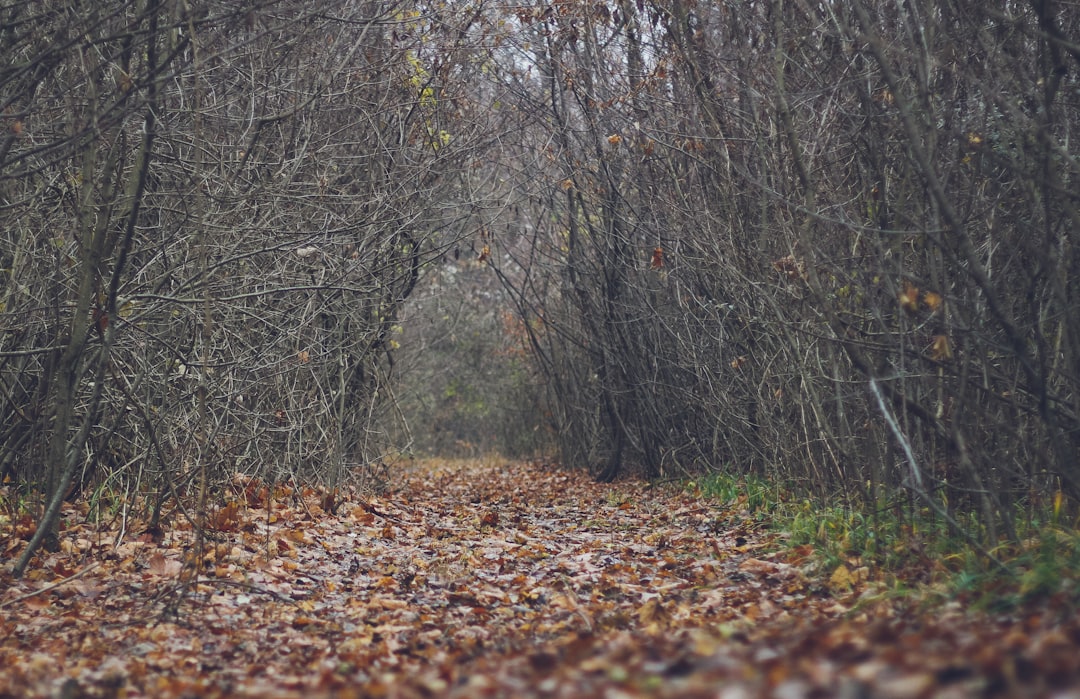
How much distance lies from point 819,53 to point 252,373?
5.46 m

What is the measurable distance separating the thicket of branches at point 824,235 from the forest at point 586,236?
1.9 inches

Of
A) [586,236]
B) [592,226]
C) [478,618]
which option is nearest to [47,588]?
[478,618]

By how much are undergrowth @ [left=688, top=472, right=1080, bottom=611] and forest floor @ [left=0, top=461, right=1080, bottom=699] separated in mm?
130

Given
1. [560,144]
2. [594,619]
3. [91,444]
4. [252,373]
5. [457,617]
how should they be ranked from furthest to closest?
[560,144]
[252,373]
[91,444]
[457,617]
[594,619]

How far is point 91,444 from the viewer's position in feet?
25.7

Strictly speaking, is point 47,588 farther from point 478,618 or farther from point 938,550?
point 938,550

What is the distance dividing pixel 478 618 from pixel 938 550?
2545 millimetres

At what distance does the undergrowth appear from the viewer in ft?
13.9

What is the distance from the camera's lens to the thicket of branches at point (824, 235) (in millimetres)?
5516

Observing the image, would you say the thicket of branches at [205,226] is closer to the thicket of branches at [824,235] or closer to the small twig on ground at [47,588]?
the small twig on ground at [47,588]

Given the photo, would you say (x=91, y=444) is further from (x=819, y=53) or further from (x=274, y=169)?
(x=819, y=53)

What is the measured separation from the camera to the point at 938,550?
5.41 meters

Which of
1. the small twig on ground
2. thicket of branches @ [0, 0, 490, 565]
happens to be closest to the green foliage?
thicket of branches @ [0, 0, 490, 565]

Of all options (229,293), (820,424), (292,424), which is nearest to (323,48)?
(229,293)
